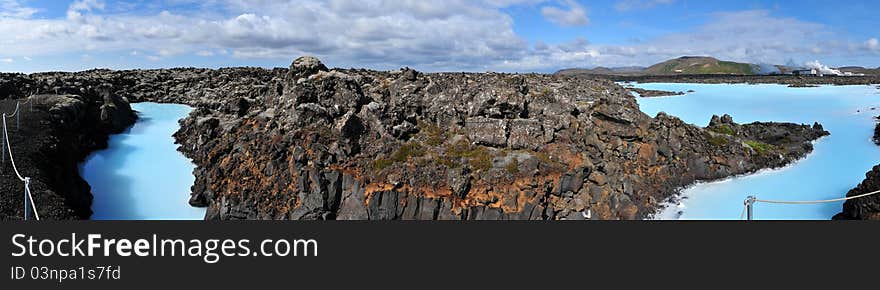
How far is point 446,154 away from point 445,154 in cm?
4

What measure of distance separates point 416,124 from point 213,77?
44.2 meters

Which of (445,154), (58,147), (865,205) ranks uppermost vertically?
(445,154)

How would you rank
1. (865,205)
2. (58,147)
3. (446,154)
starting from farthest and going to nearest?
(58,147)
(446,154)
(865,205)

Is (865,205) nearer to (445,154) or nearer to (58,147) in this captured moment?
(445,154)

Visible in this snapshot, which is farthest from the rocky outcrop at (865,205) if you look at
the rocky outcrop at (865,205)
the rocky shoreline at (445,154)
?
the rocky shoreline at (445,154)

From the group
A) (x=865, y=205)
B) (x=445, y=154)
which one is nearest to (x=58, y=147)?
(x=445, y=154)

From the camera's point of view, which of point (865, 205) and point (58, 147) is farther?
point (58, 147)

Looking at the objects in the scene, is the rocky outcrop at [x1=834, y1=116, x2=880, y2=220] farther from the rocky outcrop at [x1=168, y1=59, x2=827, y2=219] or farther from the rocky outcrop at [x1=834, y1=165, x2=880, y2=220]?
the rocky outcrop at [x1=168, y1=59, x2=827, y2=219]

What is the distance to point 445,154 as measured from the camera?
53.4ft

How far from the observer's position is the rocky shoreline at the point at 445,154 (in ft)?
48.2

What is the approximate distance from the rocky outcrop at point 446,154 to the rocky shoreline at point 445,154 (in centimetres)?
5

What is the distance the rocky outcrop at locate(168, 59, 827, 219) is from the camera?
48.2 feet

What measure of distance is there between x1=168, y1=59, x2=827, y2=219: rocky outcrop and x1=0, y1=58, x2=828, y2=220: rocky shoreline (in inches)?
1.8

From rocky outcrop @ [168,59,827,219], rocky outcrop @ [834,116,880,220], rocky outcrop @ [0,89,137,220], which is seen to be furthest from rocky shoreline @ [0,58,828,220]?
Answer: rocky outcrop @ [834,116,880,220]
